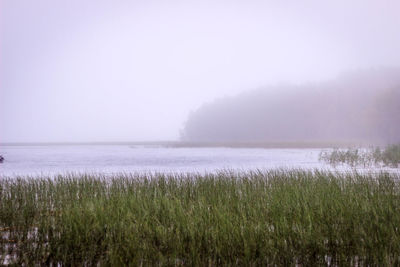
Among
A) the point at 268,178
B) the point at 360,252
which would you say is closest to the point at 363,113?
the point at 268,178

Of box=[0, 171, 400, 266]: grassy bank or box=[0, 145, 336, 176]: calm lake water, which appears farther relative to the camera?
box=[0, 145, 336, 176]: calm lake water

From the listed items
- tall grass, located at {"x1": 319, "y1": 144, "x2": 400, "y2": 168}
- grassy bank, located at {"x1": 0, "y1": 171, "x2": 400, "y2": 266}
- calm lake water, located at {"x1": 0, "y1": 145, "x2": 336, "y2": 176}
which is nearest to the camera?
grassy bank, located at {"x1": 0, "y1": 171, "x2": 400, "y2": 266}

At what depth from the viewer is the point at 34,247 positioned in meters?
5.09

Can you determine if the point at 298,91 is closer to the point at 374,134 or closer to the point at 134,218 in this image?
the point at 374,134

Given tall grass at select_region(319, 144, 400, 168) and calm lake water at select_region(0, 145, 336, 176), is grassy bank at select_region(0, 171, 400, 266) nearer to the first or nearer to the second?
calm lake water at select_region(0, 145, 336, 176)

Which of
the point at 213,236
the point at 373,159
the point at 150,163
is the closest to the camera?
the point at 213,236

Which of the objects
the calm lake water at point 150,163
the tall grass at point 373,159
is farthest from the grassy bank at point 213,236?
the tall grass at point 373,159


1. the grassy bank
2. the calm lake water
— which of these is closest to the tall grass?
the calm lake water

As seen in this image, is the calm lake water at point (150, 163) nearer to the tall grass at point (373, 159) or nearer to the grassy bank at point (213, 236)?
the tall grass at point (373, 159)

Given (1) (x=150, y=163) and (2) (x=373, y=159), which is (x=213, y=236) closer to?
(2) (x=373, y=159)

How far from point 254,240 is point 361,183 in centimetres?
523

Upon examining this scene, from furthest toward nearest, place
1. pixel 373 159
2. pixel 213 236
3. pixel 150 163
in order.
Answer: pixel 150 163 → pixel 373 159 → pixel 213 236

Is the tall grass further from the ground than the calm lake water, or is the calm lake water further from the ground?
the tall grass

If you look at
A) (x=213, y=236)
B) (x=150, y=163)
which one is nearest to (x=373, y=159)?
(x=150, y=163)
